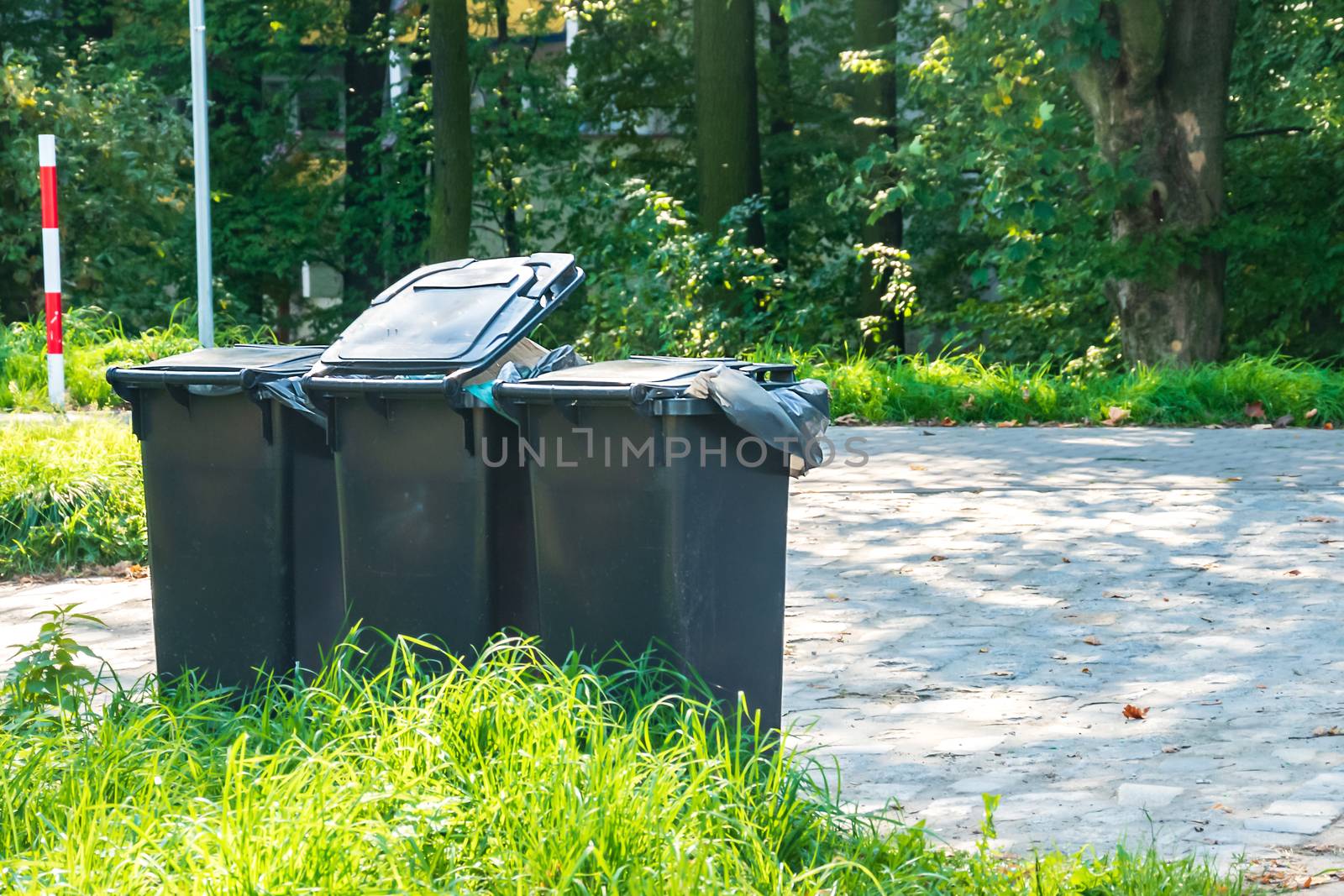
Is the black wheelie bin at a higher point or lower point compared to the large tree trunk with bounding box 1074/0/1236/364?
lower

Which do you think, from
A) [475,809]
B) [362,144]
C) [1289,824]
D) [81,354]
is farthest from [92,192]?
[1289,824]

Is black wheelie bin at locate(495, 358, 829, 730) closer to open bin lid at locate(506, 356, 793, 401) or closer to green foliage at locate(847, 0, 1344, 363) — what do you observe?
open bin lid at locate(506, 356, 793, 401)

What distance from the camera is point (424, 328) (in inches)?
170

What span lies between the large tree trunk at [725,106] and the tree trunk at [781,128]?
14.8ft

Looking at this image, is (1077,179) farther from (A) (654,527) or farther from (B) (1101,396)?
(A) (654,527)

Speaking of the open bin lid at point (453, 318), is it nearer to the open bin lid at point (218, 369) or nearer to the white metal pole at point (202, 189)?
the open bin lid at point (218, 369)

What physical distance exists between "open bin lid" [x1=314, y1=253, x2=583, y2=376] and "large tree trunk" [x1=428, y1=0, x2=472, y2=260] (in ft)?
49.1

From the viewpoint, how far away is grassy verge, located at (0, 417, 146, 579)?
735cm

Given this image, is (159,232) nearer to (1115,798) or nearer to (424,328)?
(424,328)

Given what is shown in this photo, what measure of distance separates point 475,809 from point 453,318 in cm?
156

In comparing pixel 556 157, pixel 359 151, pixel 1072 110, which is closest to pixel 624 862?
pixel 1072 110

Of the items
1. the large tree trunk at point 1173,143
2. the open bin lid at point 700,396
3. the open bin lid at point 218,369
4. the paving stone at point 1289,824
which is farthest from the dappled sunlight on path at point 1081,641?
the large tree trunk at point 1173,143

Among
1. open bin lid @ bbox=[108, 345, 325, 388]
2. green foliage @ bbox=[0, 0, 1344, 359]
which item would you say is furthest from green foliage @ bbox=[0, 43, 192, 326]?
open bin lid @ bbox=[108, 345, 325, 388]

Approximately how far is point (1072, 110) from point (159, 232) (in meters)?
10.4
